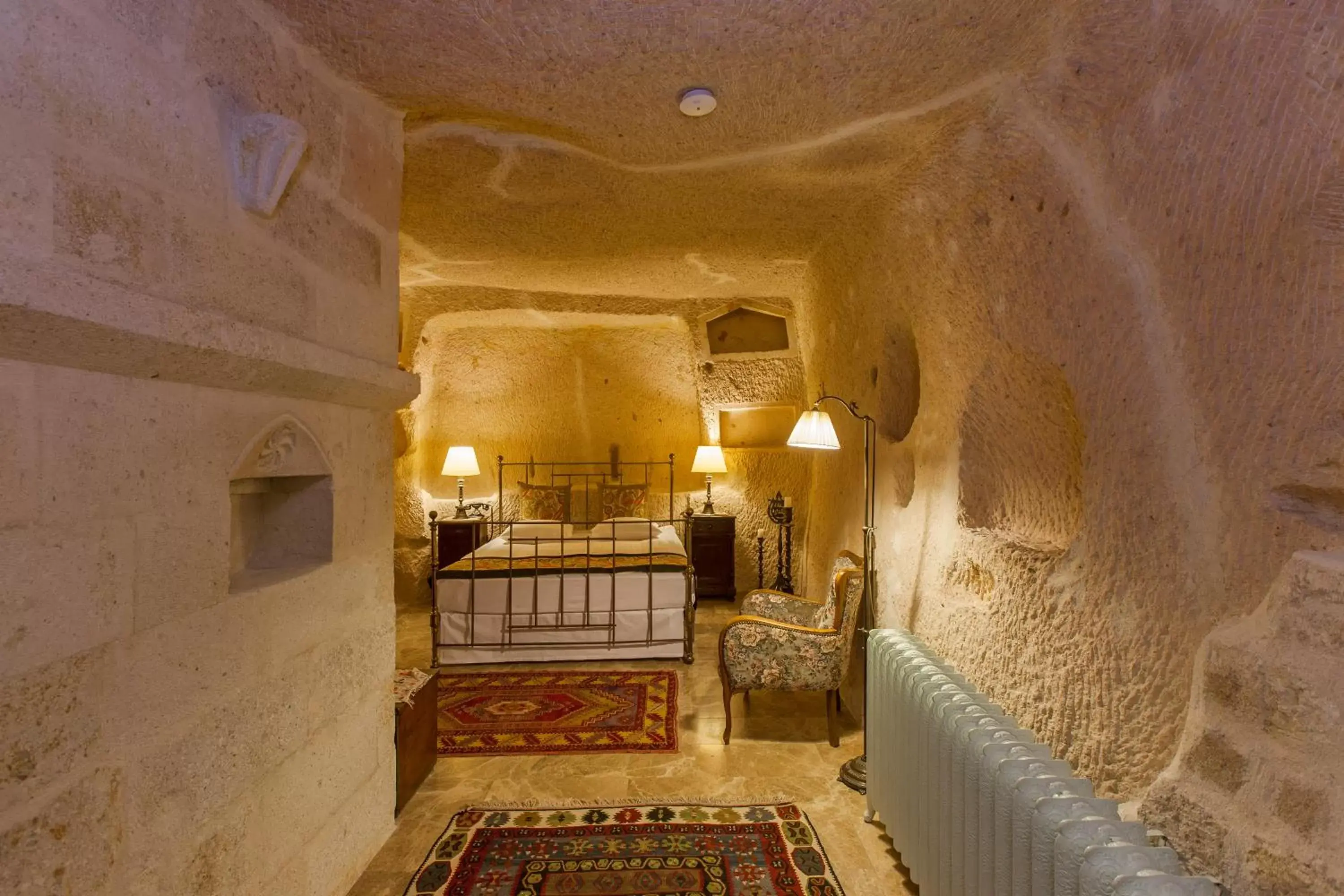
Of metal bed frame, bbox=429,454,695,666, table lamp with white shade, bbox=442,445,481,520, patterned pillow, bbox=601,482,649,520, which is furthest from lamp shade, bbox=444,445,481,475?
metal bed frame, bbox=429,454,695,666

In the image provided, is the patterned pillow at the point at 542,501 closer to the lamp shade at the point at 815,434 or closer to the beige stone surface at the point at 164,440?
the lamp shade at the point at 815,434

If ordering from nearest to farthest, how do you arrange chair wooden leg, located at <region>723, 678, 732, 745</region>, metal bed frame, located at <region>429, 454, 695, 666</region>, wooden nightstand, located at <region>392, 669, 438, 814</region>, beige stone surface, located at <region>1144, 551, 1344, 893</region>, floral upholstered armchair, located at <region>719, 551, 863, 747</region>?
1. beige stone surface, located at <region>1144, 551, 1344, 893</region>
2. wooden nightstand, located at <region>392, 669, 438, 814</region>
3. floral upholstered armchair, located at <region>719, 551, 863, 747</region>
4. chair wooden leg, located at <region>723, 678, 732, 745</region>
5. metal bed frame, located at <region>429, 454, 695, 666</region>

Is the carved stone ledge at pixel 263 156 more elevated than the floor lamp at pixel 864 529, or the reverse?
the carved stone ledge at pixel 263 156

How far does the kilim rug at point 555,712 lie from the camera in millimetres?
3039

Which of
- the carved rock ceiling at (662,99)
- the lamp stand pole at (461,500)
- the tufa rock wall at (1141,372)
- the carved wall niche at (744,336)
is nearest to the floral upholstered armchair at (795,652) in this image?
the tufa rock wall at (1141,372)

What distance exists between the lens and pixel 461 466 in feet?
19.3

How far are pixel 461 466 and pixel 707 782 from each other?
3934 millimetres

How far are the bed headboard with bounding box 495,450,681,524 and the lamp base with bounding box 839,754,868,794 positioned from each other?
11.9 ft

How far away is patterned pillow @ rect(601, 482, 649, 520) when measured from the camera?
6.13 meters

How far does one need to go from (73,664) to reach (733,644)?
2.31m

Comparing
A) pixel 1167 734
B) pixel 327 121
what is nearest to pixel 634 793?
pixel 1167 734

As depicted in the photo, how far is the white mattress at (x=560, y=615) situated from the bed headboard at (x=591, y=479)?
200 centimetres

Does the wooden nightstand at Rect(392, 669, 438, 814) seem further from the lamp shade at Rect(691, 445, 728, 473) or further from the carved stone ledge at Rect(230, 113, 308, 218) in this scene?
the lamp shade at Rect(691, 445, 728, 473)

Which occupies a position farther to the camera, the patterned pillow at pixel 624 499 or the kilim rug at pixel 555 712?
the patterned pillow at pixel 624 499
